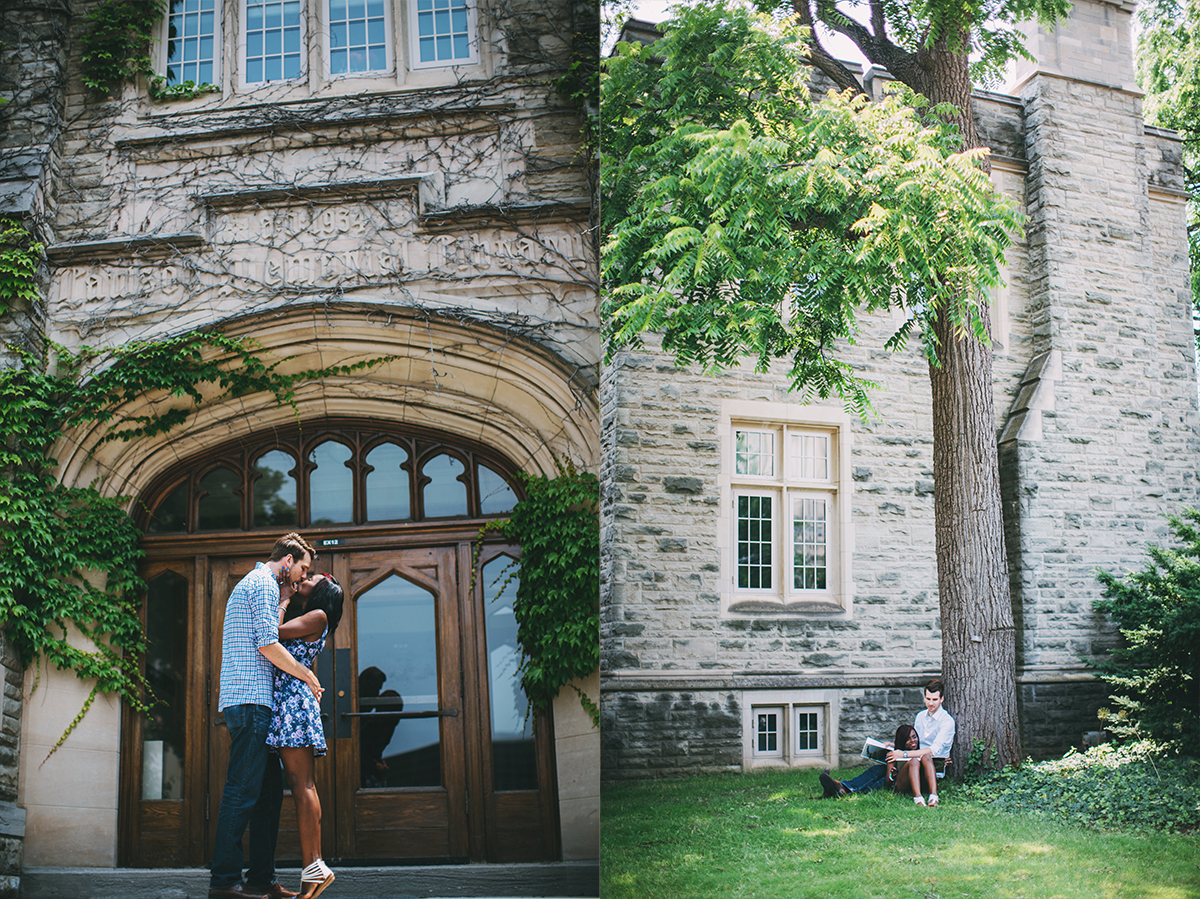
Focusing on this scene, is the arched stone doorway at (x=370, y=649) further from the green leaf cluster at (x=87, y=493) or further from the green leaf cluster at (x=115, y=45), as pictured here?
the green leaf cluster at (x=115, y=45)

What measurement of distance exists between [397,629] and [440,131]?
1754mm

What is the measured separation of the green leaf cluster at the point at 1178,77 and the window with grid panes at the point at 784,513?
132cm

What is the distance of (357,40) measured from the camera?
10.4 feet

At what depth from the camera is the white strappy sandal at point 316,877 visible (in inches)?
109

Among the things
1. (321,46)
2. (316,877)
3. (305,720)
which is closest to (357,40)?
(321,46)

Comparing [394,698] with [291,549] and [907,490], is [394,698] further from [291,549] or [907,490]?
[907,490]

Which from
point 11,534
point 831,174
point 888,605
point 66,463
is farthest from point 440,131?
point 888,605

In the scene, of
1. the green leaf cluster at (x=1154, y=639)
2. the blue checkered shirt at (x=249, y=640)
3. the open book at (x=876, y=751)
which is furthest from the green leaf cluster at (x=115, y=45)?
the green leaf cluster at (x=1154, y=639)

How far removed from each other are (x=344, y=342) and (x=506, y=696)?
135 cm

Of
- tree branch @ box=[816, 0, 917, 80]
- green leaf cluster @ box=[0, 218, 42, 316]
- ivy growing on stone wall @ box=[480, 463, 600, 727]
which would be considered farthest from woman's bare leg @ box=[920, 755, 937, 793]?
green leaf cluster @ box=[0, 218, 42, 316]

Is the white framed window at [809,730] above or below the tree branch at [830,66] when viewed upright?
below

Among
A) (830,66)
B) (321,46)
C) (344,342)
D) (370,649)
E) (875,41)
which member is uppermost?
(321,46)

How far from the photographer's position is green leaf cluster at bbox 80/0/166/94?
3.12m

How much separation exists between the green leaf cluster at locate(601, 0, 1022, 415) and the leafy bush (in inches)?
45.9
